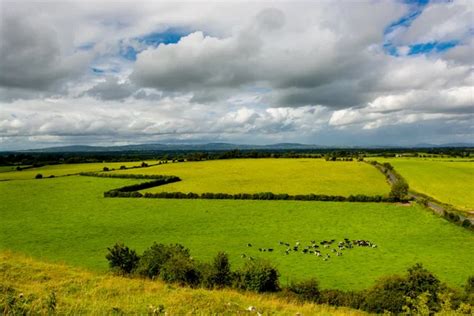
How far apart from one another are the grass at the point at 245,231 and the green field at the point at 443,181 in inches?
674

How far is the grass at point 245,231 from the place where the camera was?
3550cm

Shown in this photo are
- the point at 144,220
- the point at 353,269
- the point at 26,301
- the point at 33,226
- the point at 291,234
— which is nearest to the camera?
the point at 26,301

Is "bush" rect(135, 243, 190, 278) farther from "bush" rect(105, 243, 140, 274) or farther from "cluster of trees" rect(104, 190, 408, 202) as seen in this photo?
"cluster of trees" rect(104, 190, 408, 202)

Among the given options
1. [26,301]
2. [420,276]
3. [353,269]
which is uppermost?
[26,301]

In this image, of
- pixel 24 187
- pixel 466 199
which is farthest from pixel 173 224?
pixel 466 199

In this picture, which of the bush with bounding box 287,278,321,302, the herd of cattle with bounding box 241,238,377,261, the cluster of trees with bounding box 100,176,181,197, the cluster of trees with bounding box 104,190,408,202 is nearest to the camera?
the bush with bounding box 287,278,321,302

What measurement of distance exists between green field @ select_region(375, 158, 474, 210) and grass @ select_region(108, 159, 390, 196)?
8.52m

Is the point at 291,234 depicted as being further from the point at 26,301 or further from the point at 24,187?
the point at 24,187

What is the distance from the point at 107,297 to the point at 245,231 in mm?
38240

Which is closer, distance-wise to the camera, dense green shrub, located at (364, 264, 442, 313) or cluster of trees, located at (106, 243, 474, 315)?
dense green shrub, located at (364, 264, 442, 313)

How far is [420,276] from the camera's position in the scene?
22.0 metres

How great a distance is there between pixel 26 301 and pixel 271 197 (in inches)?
2377

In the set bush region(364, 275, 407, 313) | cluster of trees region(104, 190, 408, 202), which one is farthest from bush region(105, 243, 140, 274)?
cluster of trees region(104, 190, 408, 202)

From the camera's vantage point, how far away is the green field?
69125mm
